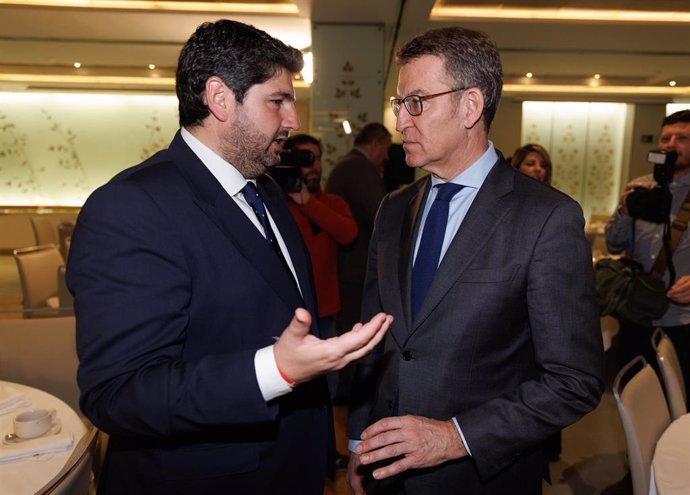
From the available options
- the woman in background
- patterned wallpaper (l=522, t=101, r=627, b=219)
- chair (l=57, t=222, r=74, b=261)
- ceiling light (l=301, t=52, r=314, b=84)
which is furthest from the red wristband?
patterned wallpaper (l=522, t=101, r=627, b=219)

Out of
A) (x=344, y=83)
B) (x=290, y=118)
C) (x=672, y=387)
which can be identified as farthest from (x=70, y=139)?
→ (x=672, y=387)

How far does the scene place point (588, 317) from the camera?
1.17 m

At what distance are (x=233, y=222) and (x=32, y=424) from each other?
3.31ft

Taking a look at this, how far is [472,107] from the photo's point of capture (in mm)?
1354

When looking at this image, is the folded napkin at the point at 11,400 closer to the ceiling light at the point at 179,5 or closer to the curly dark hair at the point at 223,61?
the curly dark hair at the point at 223,61

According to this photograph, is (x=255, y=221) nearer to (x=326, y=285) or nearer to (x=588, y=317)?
(x=588, y=317)

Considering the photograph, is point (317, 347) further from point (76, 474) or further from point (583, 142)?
point (583, 142)

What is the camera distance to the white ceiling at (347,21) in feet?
16.0

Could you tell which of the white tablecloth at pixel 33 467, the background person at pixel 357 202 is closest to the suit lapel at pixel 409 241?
the white tablecloth at pixel 33 467

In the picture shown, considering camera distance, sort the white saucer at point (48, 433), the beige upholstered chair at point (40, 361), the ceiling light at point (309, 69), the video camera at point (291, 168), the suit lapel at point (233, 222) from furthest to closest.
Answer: the ceiling light at point (309, 69)
the video camera at point (291, 168)
the beige upholstered chair at point (40, 361)
the white saucer at point (48, 433)
the suit lapel at point (233, 222)

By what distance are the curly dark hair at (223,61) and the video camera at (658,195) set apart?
79.8 inches

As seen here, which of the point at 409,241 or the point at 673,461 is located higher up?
→ the point at 409,241

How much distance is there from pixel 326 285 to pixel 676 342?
181cm

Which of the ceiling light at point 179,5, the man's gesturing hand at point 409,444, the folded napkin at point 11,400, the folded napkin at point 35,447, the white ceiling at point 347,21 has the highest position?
the ceiling light at point 179,5
